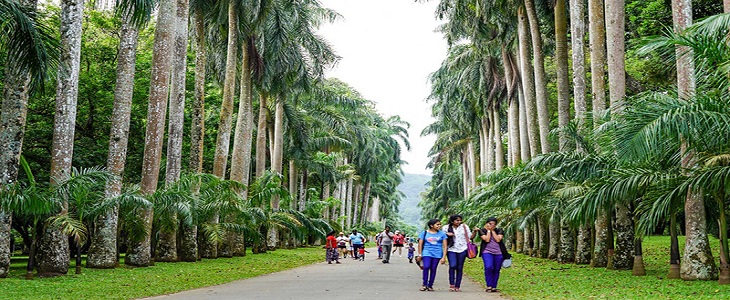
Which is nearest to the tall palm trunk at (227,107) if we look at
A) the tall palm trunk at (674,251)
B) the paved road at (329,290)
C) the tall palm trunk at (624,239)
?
the paved road at (329,290)

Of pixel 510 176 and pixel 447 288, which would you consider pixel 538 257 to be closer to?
pixel 510 176

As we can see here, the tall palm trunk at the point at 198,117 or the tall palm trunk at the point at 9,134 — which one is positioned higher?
the tall palm trunk at the point at 198,117

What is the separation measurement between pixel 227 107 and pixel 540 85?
38.3ft

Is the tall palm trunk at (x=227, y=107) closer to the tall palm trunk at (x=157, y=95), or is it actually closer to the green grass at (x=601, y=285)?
the tall palm trunk at (x=157, y=95)

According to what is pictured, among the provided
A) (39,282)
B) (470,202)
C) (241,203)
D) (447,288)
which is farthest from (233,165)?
(447,288)

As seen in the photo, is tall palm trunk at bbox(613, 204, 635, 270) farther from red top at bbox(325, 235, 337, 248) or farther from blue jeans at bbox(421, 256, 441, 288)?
red top at bbox(325, 235, 337, 248)

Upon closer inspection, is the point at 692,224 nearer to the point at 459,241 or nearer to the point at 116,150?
the point at 459,241

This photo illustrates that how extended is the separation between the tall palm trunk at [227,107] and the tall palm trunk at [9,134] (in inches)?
464

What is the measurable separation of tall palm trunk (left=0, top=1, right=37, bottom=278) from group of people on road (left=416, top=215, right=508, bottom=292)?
27.1 ft

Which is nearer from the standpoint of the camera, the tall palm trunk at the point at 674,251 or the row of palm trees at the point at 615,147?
the row of palm trees at the point at 615,147

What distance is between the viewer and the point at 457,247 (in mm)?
12539

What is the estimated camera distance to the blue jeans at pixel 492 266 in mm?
12266

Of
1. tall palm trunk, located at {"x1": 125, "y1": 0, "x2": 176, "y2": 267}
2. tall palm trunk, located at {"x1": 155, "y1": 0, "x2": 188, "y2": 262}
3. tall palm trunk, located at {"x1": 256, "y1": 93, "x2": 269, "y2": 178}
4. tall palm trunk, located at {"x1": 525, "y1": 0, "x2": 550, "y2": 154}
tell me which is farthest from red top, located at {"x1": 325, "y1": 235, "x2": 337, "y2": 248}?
tall palm trunk, located at {"x1": 256, "y1": 93, "x2": 269, "y2": 178}

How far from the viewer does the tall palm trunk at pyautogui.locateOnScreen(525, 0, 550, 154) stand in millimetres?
25245
